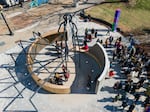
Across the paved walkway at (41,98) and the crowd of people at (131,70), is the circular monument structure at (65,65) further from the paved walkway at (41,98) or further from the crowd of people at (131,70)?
the crowd of people at (131,70)

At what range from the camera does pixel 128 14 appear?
140 ft

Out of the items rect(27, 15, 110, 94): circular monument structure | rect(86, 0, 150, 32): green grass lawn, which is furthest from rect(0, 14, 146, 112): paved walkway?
rect(86, 0, 150, 32): green grass lawn

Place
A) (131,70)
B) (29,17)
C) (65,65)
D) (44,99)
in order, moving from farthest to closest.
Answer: (29,17) < (65,65) < (131,70) < (44,99)

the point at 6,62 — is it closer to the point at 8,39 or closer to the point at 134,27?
the point at 8,39

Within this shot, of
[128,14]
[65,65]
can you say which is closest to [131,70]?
[65,65]

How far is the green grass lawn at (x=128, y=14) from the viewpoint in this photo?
1561 inches

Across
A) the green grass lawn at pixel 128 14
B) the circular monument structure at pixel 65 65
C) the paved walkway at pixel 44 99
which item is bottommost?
the paved walkway at pixel 44 99

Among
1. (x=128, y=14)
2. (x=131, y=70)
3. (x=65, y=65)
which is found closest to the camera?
(x=131, y=70)

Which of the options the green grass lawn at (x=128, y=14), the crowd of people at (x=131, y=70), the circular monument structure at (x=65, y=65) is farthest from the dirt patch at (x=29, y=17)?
the crowd of people at (x=131, y=70)

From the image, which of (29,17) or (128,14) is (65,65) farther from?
(128,14)

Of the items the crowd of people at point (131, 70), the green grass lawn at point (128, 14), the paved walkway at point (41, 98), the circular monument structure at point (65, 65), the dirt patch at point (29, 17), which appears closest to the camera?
the paved walkway at point (41, 98)

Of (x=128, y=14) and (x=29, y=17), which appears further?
(x=128, y=14)

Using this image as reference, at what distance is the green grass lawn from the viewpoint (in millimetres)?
39656

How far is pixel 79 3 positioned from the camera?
45.1m
